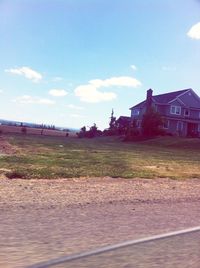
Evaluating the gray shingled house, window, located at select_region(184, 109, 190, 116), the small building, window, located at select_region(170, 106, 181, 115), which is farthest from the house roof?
the small building

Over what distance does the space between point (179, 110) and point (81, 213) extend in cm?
5902

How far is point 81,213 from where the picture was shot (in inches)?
361

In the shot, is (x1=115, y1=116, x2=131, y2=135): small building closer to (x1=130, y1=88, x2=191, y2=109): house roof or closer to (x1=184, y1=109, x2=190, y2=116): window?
(x1=130, y1=88, x2=191, y2=109): house roof

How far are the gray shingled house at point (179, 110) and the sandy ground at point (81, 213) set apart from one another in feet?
170

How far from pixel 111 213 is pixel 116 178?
5.79 metres

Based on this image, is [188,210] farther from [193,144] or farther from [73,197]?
[193,144]

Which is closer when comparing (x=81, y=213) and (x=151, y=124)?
(x=81, y=213)

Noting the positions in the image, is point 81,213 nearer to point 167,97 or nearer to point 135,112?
point 167,97

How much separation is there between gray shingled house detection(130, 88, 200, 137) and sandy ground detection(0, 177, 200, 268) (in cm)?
5177

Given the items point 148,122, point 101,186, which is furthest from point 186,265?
point 148,122

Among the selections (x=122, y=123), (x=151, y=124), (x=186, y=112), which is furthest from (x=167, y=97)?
(x=151, y=124)

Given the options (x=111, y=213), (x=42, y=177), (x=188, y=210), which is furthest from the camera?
(x=42, y=177)

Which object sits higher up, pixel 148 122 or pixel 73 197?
pixel 148 122

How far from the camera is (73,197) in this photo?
10.9m
